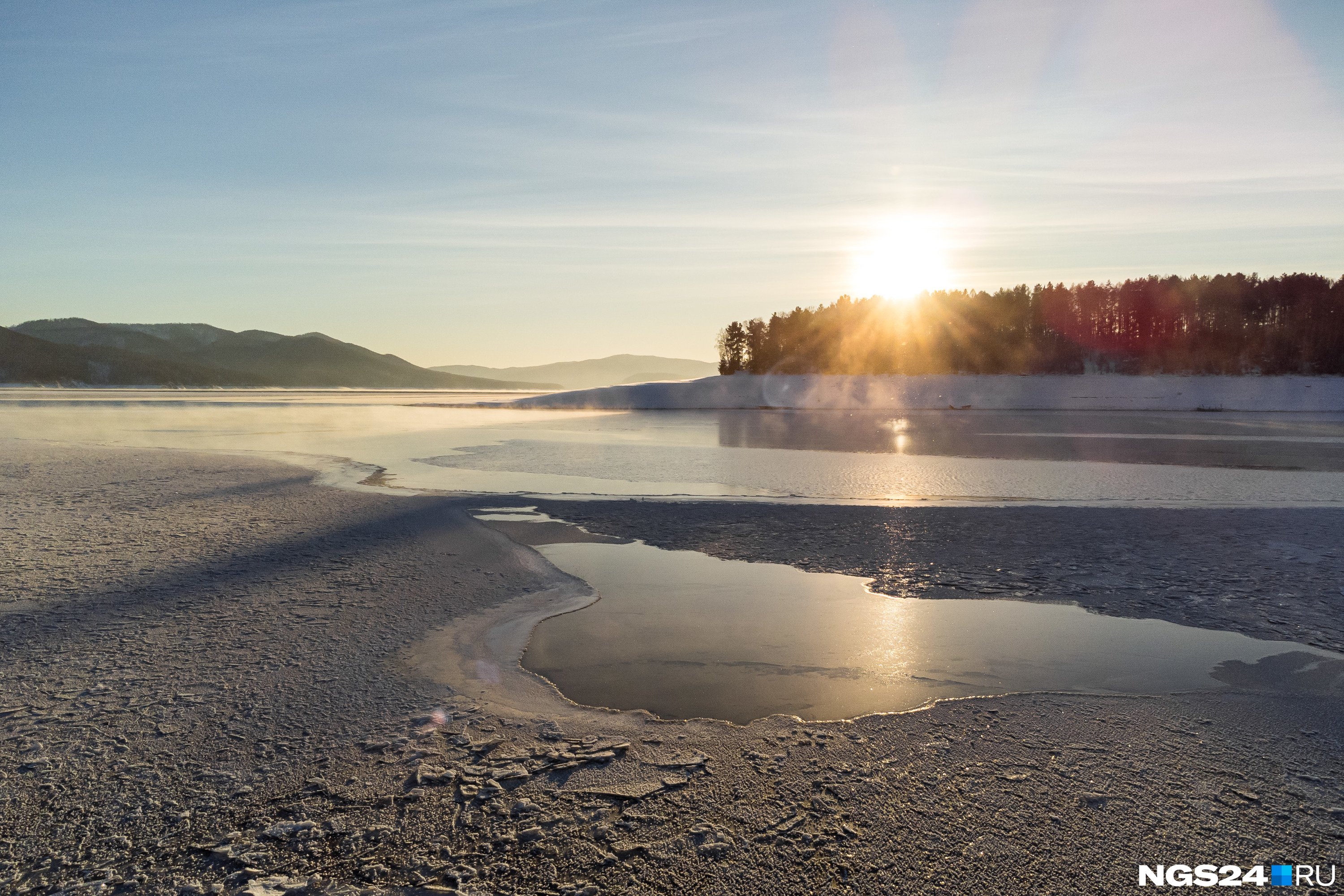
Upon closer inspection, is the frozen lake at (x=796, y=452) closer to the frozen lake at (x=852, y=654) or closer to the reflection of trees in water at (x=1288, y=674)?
the frozen lake at (x=852, y=654)

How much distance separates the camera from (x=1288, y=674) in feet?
11.4

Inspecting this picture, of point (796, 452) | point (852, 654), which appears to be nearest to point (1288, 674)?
point (852, 654)

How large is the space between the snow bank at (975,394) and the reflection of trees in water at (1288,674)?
34506mm

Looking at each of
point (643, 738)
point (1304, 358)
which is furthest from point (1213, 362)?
point (643, 738)

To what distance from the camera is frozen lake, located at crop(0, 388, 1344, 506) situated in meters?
9.12

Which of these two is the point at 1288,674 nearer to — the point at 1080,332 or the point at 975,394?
the point at 975,394

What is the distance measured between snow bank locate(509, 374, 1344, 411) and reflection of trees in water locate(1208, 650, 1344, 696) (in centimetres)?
3451

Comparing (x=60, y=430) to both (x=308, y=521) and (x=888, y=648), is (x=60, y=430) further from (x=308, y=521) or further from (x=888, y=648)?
(x=888, y=648)

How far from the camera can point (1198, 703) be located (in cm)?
316

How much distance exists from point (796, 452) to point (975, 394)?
28.8 meters

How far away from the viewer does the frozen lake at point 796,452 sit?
29.9ft

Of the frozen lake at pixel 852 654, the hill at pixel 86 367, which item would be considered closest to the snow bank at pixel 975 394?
the frozen lake at pixel 852 654

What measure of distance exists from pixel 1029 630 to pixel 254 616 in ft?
14.4

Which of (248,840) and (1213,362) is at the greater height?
(1213,362)
